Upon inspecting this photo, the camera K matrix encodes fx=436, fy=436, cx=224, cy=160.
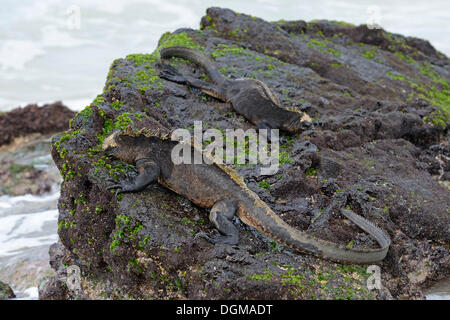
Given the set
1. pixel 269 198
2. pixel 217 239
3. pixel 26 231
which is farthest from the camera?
pixel 26 231

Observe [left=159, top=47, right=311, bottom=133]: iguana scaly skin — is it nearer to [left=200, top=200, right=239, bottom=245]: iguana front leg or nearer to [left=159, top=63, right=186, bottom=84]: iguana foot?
[left=159, top=63, right=186, bottom=84]: iguana foot

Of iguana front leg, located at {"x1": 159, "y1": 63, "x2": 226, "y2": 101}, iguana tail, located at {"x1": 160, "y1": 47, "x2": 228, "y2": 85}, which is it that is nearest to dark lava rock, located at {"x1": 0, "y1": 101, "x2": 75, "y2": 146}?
iguana tail, located at {"x1": 160, "y1": 47, "x2": 228, "y2": 85}

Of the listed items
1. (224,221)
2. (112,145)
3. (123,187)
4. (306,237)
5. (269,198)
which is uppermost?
(112,145)

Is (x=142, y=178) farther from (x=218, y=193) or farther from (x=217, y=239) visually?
(x=217, y=239)

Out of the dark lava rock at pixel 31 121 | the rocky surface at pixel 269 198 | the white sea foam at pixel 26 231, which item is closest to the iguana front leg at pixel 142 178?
the rocky surface at pixel 269 198

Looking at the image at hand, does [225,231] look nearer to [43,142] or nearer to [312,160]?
[312,160]

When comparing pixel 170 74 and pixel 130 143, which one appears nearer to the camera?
pixel 130 143

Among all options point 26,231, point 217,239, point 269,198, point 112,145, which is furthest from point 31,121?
point 217,239

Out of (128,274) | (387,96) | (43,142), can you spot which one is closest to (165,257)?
(128,274)
